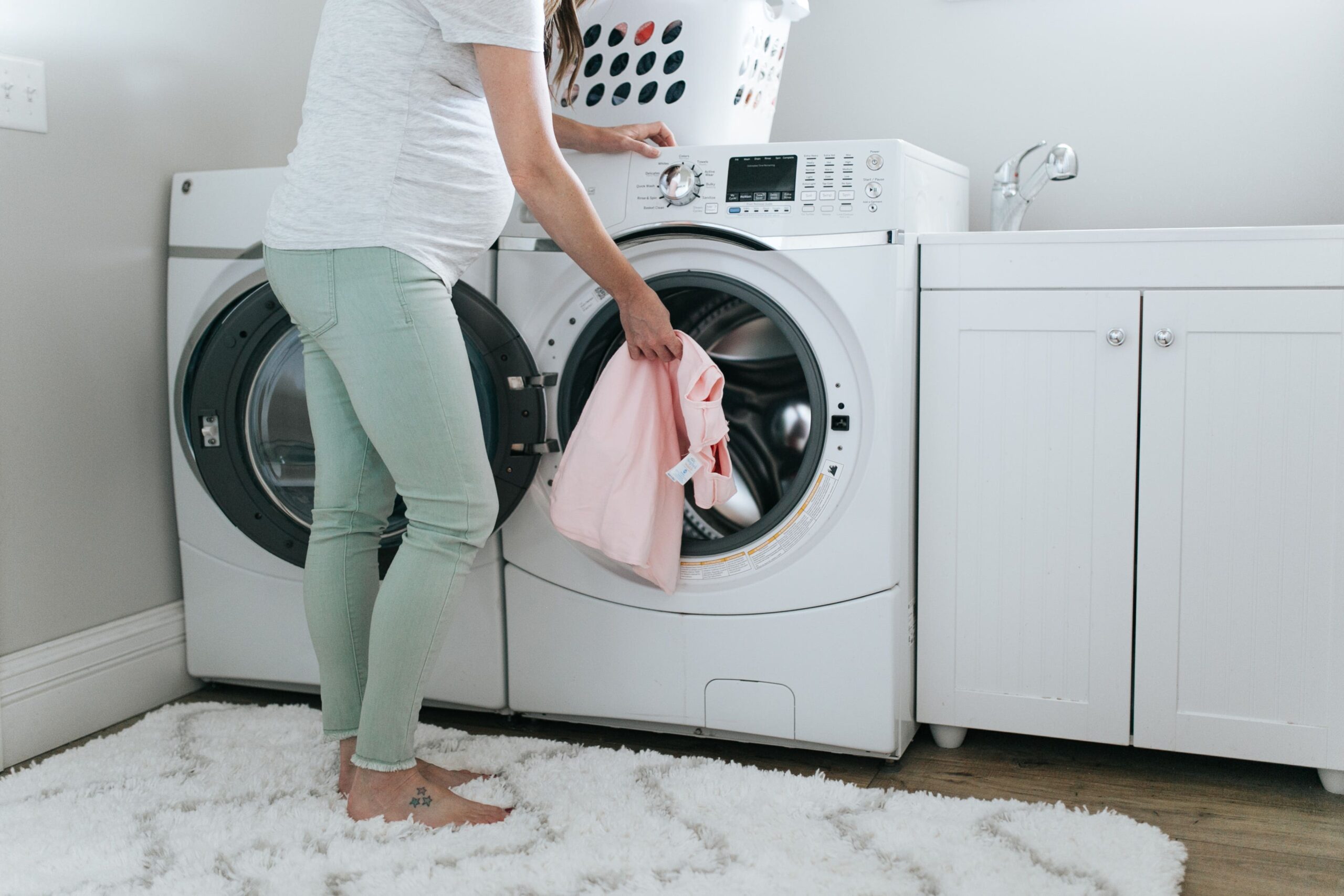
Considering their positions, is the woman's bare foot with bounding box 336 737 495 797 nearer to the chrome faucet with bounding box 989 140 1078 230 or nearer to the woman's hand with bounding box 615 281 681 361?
the woman's hand with bounding box 615 281 681 361

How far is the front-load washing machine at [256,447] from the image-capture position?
154 centimetres

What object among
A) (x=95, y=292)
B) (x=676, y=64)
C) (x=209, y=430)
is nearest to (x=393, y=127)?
(x=676, y=64)

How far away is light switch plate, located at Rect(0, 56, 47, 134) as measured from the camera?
152 centimetres

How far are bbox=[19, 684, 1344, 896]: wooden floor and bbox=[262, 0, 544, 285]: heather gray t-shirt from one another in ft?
2.71

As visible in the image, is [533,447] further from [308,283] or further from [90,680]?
[90,680]

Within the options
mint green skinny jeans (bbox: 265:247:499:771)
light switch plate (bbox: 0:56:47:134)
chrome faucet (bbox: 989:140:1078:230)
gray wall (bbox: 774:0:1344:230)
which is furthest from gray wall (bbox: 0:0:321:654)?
chrome faucet (bbox: 989:140:1078:230)

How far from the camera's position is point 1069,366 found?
1437mm

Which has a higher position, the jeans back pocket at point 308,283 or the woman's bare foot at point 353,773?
the jeans back pocket at point 308,283

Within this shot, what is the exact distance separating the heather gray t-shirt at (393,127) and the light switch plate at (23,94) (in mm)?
609

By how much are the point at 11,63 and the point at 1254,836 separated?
6.37ft

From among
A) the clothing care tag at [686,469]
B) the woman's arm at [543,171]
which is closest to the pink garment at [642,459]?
the clothing care tag at [686,469]

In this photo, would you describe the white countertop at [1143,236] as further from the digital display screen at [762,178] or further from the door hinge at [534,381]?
the door hinge at [534,381]

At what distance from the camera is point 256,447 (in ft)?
5.47

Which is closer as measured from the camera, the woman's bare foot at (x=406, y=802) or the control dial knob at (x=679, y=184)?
the woman's bare foot at (x=406, y=802)
